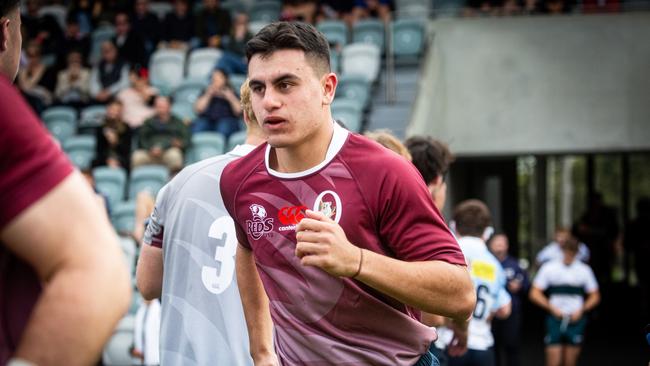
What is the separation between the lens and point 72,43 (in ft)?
54.4

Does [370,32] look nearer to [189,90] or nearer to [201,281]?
[189,90]

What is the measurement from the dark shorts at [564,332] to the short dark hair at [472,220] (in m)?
5.99

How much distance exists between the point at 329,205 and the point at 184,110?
38.9ft

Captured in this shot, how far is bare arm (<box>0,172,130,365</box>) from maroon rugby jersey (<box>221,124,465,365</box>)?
1244mm

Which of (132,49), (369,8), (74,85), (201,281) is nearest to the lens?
(201,281)

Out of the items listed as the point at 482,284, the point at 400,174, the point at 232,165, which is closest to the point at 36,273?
the point at 400,174

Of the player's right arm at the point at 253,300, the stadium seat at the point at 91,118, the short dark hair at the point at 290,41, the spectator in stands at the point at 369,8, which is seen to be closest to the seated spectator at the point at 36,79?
the stadium seat at the point at 91,118

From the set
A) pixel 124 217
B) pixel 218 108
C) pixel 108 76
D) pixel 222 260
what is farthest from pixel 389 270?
pixel 108 76

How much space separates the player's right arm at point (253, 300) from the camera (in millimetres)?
3438

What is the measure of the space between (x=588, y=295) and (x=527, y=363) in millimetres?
1881

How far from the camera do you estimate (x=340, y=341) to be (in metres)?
3.10

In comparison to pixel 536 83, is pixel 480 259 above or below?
above

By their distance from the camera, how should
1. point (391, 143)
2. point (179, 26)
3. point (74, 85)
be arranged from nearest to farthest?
point (391, 143) < point (74, 85) < point (179, 26)

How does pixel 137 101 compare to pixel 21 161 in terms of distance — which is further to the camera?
pixel 137 101
